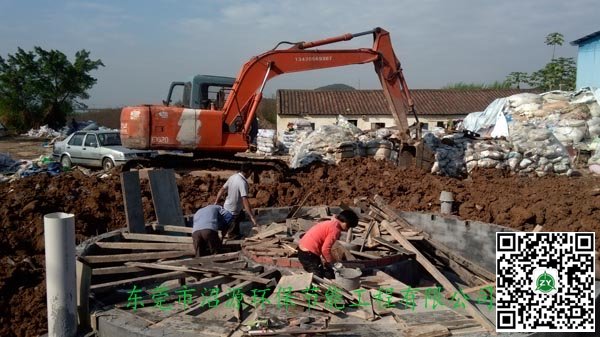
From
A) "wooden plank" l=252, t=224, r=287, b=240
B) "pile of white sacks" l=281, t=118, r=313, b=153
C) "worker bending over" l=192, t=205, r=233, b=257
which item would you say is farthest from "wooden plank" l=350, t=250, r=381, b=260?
"pile of white sacks" l=281, t=118, r=313, b=153

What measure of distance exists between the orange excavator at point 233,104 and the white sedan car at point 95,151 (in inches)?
160

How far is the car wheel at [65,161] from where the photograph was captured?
1877 cm

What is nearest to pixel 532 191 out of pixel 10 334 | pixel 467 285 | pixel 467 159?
pixel 467 159

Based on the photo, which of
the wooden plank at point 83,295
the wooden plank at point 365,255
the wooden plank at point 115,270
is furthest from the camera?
the wooden plank at point 365,255

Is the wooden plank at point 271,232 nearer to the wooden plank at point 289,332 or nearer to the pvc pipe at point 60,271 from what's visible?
the wooden plank at point 289,332

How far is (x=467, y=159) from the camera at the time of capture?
53.8ft

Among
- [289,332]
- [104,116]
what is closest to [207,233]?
[289,332]

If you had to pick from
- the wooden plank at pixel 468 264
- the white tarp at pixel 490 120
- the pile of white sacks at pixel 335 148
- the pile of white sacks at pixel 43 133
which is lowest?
the wooden plank at pixel 468 264

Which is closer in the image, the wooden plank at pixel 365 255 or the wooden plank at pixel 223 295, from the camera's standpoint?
the wooden plank at pixel 223 295

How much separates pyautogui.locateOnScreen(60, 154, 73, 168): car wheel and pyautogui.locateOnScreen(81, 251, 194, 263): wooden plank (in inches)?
507

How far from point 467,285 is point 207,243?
3869 millimetres

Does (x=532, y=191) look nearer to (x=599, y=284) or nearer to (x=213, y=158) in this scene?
(x=599, y=284)

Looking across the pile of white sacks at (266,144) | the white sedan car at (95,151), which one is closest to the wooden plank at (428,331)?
the white sedan car at (95,151)

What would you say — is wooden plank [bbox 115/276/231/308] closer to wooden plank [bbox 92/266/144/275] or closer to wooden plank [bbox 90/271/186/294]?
wooden plank [bbox 90/271/186/294]
